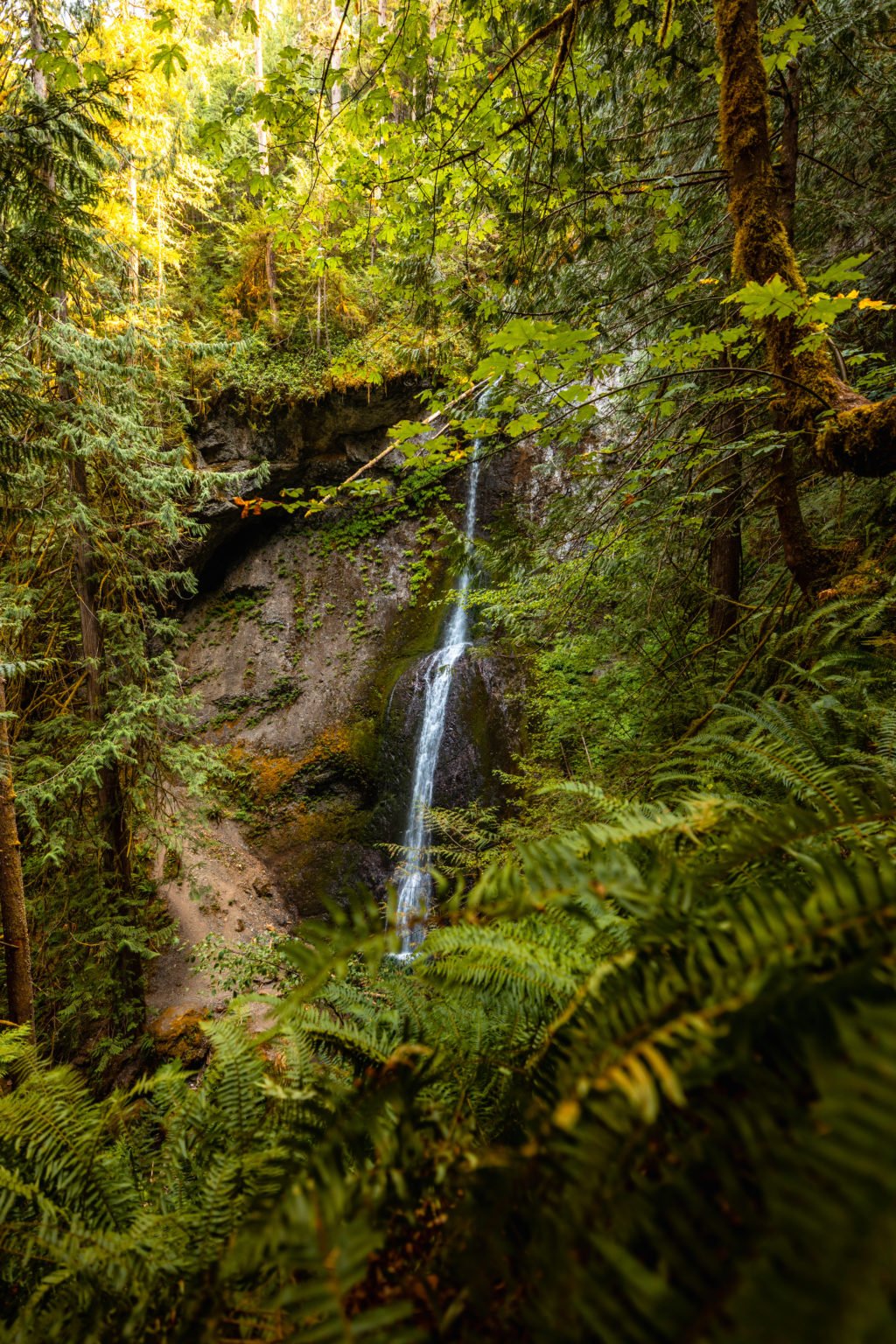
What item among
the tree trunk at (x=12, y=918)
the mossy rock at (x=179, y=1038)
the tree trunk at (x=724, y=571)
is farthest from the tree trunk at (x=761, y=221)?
the mossy rock at (x=179, y=1038)

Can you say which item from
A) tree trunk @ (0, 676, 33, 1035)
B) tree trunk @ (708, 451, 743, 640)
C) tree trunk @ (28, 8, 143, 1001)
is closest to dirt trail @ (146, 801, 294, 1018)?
tree trunk @ (28, 8, 143, 1001)

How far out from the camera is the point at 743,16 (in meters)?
2.04

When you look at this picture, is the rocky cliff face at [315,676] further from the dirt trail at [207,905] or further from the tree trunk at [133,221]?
the tree trunk at [133,221]

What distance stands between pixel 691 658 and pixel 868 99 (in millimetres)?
3434

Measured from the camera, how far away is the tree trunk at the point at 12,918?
181 inches

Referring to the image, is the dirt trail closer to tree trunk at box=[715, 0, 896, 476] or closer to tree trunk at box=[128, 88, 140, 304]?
tree trunk at box=[128, 88, 140, 304]

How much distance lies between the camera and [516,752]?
8.20 metres

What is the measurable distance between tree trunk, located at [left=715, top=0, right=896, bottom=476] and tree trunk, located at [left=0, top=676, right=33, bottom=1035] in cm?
586

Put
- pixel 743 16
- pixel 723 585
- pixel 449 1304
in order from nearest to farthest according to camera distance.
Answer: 1. pixel 449 1304
2. pixel 743 16
3. pixel 723 585

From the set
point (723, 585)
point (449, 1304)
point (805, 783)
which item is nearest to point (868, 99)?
point (723, 585)

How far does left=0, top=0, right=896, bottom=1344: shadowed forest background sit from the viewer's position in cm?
51

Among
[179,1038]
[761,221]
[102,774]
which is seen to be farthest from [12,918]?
[761,221]

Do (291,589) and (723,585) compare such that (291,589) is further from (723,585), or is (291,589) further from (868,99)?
(868,99)

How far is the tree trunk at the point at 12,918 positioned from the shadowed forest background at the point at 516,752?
0.09ft
